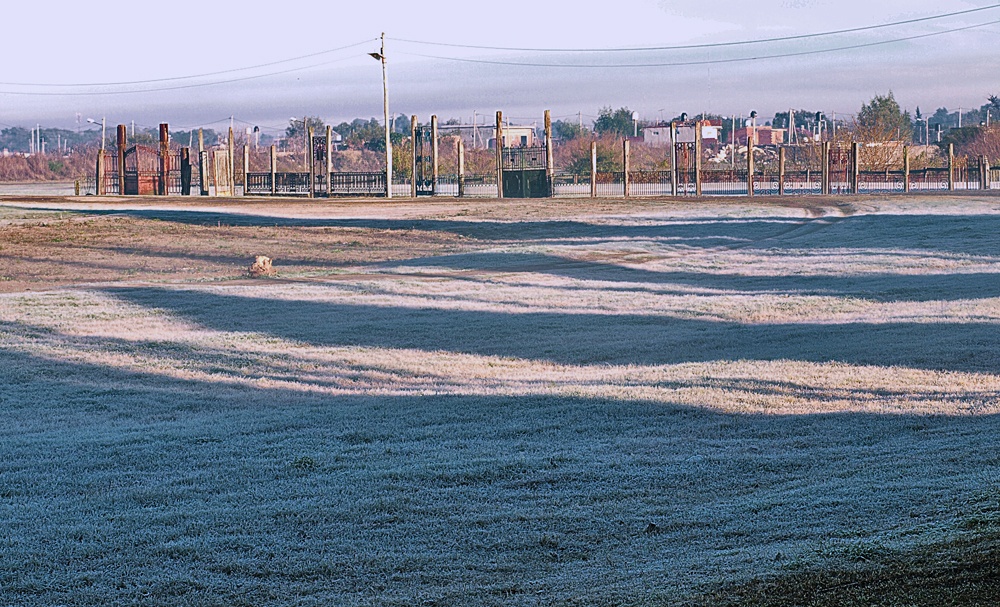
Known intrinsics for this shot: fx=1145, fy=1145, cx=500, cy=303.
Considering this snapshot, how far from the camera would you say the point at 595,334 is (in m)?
14.6

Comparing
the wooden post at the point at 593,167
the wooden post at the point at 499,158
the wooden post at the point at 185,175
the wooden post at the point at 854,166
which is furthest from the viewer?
the wooden post at the point at 185,175

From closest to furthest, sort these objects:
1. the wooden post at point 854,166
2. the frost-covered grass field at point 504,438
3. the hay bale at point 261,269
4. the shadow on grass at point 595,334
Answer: the frost-covered grass field at point 504,438 → the shadow on grass at point 595,334 → the hay bale at point 261,269 → the wooden post at point 854,166

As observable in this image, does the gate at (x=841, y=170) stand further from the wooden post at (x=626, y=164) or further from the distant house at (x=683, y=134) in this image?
the distant house at (x=683, y=134)

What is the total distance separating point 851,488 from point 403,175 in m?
A: 70.3

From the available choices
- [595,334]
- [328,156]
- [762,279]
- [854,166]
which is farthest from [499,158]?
[595,334]

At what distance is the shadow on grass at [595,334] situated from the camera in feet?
39.0

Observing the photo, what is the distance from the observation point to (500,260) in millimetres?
25078

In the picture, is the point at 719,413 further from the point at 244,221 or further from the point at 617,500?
the point at 244,221

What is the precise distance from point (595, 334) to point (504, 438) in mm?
6374

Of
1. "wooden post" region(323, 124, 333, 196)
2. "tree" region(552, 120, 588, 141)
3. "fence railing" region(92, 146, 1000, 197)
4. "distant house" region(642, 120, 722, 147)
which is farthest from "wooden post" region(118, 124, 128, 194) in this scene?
"tree" region(552, 120, 588, 141)

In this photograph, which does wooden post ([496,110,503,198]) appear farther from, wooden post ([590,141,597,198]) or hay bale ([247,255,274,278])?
hay bale ([247,255,274,278])

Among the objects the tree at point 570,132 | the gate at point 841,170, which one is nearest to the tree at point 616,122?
the tree at point 570,132

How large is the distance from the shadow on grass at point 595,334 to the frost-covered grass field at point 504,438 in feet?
0.26

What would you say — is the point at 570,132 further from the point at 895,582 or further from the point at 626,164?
the point at 895,582
